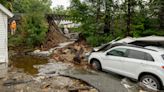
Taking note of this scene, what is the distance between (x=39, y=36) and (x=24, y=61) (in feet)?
15.5

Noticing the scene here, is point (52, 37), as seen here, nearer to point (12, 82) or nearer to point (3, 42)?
point (3, 42)

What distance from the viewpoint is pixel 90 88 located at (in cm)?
817

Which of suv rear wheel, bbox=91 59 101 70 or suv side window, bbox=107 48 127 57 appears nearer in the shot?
suv side window, bbox=107 48 127 57

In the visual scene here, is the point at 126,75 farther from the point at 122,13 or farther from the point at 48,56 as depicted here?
the point at 122,13

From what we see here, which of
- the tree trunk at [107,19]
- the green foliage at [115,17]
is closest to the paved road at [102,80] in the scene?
the green foliage at [115,17]

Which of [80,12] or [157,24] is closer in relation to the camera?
[157,24]

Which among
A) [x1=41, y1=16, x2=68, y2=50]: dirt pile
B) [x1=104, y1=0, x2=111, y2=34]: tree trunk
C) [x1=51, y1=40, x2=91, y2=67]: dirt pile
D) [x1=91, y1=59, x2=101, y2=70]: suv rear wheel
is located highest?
[x1=104, y1=0, x2=111, y2=34]: tree trunk

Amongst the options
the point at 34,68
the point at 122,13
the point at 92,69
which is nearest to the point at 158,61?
the point at 92,69

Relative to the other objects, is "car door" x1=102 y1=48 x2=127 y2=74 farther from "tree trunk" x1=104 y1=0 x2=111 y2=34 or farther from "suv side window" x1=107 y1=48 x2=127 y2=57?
"tree trunk" x1=104 y1=0 x2=111 y2=34

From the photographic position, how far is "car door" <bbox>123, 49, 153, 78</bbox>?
27.6ft

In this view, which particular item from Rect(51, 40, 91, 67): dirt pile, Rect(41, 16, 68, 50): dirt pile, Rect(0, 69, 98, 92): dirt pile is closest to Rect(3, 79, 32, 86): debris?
Rect(0, 69, 98, 92): dirt pile

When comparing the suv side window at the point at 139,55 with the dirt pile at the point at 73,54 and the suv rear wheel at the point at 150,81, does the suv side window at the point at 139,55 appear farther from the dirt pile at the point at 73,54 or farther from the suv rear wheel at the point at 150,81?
the dirt pile at the point at 73,54

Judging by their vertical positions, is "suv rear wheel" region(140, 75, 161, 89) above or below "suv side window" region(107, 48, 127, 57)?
below

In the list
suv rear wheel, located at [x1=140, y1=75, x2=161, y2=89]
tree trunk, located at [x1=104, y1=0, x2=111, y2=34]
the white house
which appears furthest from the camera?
tree trunk, located at [x1=104, y1=0, x2=111, y2=34]
